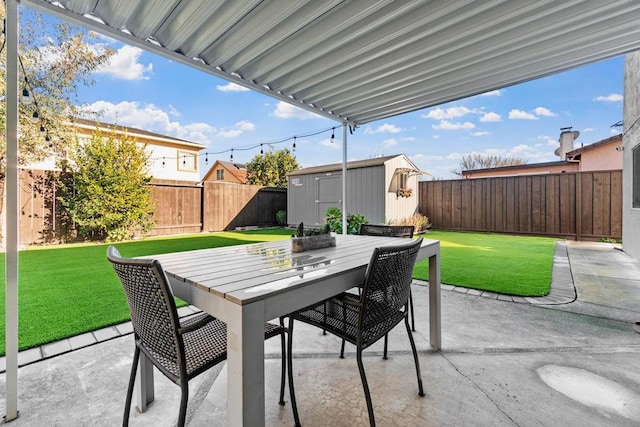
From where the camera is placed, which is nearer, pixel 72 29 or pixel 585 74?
pixel 72 29

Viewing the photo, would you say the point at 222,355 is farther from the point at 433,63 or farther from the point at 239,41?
the point at 433,63

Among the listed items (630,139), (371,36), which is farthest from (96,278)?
(630,139)

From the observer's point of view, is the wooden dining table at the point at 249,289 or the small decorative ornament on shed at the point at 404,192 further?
the small decorative ornament on shed at the point at 404,192

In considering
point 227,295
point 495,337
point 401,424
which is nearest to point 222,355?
point 227,295

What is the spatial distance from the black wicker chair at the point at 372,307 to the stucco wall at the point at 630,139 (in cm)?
597

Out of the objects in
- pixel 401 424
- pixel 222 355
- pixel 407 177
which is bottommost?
pixel 401 424

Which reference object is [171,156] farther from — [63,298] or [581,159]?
[581,159]

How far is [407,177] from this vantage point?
9648 millimetres

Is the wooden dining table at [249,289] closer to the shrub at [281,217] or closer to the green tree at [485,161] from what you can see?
the shrub at [281,217]

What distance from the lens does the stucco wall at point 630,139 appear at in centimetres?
503

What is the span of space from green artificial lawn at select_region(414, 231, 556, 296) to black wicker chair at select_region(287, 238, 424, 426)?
2.54 metres

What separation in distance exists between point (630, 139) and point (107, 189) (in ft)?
36.8

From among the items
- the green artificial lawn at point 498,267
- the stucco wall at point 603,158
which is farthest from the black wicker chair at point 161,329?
the stucco wall at point 603,158

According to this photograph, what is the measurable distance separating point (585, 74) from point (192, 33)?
69.3 feet
